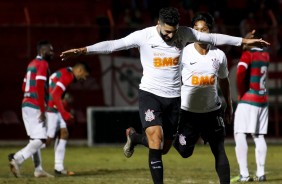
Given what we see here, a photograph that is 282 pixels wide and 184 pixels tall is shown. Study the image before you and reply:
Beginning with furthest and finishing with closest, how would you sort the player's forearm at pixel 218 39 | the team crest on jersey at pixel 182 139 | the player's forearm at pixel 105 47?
1. the team crest on jersey at pixel 182 139
2. the player's forearm at pixel 218 39
3. the player's forearm at pixel 105 47

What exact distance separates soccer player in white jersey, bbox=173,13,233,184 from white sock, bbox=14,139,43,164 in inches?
167

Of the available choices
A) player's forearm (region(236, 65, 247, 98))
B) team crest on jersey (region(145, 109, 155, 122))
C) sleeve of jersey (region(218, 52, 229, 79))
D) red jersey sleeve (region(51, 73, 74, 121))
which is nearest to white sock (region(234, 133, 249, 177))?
player's forearm (region(236, 65, 247, 98))

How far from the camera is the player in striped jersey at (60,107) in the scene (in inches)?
613

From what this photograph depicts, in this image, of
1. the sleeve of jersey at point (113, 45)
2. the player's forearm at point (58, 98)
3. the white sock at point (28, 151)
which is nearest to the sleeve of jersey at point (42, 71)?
the player's forearm at point (58, 98)

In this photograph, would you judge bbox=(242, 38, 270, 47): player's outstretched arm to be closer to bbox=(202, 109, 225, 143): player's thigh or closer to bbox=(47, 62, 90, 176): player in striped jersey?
bbox=(202, 109, 225, 143): player's thigh

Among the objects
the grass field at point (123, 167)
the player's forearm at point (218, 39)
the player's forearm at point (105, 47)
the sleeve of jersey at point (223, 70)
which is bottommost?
the grass field at point (123, 167)

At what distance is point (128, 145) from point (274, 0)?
16.6 meters

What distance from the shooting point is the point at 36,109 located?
15.3 m

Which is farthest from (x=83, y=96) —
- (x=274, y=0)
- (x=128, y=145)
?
(x=128, y=145)

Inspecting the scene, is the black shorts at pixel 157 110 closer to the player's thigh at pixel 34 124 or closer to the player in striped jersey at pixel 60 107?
the player's thigh at pixel 34 124

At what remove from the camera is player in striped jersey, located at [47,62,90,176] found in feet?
51.1

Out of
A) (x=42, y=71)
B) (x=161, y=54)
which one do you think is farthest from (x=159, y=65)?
(x=42, y=71)

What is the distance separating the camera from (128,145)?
1205 cm

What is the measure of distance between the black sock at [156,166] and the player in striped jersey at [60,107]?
5072 mm
